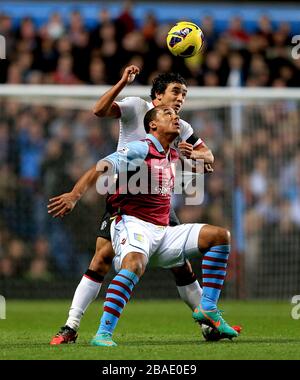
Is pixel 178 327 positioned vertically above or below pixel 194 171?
below

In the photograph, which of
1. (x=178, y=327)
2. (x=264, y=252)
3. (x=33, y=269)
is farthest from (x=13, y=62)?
(x=178, y=327)

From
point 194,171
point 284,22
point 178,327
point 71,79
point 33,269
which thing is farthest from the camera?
point 284,22

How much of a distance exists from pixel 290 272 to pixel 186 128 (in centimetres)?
641

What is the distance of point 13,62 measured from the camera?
55.0 ft

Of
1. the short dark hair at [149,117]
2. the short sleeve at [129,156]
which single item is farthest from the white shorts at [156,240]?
the short dark hair at [149,117]

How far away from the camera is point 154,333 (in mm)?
9664

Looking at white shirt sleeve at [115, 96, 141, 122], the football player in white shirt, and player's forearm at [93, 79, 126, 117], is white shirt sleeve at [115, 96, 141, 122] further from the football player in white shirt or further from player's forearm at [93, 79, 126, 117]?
player's forearm at [93, 79, 126, 117]

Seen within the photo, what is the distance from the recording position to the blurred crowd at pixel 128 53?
16766 millimetres

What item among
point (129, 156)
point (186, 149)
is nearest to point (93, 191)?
point (186, 149)

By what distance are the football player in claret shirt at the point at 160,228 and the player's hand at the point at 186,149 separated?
121 millimetres

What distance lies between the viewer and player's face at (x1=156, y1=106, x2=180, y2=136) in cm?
859

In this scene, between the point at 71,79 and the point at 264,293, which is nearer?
the point at 264,293

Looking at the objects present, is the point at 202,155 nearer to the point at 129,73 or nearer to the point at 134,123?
the point at 134,123

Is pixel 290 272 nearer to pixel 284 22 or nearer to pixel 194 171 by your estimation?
pixel 284 22
